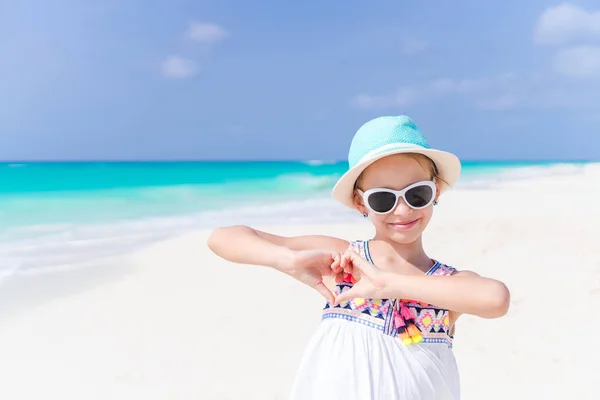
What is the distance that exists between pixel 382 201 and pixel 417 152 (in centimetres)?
20

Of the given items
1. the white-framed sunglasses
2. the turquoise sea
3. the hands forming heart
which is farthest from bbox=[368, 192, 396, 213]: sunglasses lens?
the turquoise sea

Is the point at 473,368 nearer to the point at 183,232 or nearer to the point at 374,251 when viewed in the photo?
the point at 374,251

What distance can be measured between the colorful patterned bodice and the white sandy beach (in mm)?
2512

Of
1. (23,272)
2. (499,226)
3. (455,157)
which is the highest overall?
(499,226)

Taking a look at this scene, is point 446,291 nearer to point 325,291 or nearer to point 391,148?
point 325,291

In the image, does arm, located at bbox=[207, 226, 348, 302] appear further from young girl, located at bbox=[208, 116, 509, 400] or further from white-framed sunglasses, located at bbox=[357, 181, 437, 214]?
white-framed sunglasses, located at bbox=[357, 181, 437, 214]

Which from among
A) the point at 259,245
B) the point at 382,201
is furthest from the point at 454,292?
the point at 259,245

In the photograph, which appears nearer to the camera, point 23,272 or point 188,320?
point 188,320

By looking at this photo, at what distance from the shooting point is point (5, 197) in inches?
807

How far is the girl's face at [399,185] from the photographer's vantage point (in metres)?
2.13

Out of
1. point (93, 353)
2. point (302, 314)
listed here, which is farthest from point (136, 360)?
point (302, 314)

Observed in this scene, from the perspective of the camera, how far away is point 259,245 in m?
2.11

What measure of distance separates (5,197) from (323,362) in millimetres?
20963

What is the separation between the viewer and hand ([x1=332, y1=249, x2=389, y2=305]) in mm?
1873
